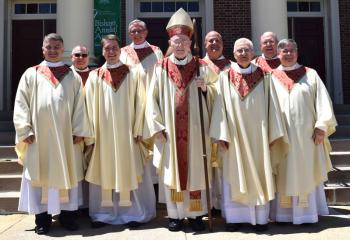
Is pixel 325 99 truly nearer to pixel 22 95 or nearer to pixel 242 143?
pixel 242 143

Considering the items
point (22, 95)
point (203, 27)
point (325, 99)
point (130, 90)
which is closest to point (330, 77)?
point (203, 27)

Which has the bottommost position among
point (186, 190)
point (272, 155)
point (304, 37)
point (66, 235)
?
point (66, 235)

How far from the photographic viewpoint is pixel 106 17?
445 inches

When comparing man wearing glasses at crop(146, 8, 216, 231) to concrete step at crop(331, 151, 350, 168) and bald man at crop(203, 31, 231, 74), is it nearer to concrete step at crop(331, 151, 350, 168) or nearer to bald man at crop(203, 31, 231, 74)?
bald man at crop(203, 31, 231, 74)

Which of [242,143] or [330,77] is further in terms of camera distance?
[330,77]

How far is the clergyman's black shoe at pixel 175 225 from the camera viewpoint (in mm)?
5316

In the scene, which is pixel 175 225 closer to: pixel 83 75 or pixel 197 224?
pixel 197 224

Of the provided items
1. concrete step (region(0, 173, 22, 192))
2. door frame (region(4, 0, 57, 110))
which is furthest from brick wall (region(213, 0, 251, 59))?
concrete step (region(0, 173, 22, 192))

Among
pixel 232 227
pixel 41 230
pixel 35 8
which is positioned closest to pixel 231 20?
pixel 35 8

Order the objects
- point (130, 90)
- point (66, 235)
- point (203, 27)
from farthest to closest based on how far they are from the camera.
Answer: point (203, 27)
point (130, 90)
point (66, 235)

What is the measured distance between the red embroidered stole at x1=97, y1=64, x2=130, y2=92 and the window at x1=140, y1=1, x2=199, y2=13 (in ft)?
22.3

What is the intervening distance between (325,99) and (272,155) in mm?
911

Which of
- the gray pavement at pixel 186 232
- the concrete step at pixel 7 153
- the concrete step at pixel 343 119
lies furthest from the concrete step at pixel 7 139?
the concrete step at pixel 343 119

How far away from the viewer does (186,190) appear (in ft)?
17.6
